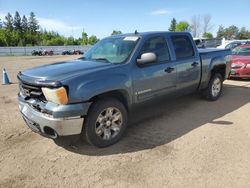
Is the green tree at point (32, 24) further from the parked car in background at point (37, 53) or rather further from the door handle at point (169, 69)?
the door handle at point (169, 69)

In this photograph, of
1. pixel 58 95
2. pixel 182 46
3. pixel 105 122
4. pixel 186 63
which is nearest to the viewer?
pixel 58 95

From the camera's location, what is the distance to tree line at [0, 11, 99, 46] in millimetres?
87375

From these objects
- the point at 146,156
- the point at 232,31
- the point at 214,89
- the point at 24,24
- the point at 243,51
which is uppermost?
the point at 24,24

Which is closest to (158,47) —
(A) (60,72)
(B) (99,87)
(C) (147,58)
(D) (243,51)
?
(C) (147,58)

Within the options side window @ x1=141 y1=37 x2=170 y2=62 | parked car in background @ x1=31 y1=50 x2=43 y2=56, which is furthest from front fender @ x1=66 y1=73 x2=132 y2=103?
parked car in background @ x1=31 y1=50 x2=43 y2=56

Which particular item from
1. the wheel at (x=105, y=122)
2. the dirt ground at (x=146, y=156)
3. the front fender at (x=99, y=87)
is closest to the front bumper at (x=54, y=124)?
the wheel at (x=105, y=122)

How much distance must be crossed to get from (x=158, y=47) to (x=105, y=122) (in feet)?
6.40

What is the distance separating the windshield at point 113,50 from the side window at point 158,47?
0.24 m

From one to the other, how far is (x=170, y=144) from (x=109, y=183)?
4.70 feet

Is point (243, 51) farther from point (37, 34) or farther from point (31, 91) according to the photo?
point (37, 34)

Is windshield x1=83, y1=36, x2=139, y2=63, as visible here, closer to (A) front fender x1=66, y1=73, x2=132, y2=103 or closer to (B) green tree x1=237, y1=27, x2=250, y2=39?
(A) front fender x1=66, y1=73, x2=132, y2=103

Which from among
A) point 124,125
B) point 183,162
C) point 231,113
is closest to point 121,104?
point 124,125

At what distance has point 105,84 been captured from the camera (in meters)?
4.09

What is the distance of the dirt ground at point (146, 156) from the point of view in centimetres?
339
